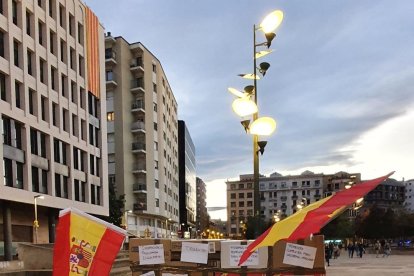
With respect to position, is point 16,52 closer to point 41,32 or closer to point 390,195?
point 41,32

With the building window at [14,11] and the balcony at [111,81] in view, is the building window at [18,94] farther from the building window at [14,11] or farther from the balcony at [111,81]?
the balcony at [111,81]

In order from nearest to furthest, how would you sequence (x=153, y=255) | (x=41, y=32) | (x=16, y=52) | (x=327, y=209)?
(x=327, y=209)
(x=153, y=255)
(x=16, y=52)
(x=41, y=32)

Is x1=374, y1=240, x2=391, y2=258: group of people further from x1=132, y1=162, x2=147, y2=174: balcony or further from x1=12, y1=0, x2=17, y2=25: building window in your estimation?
x1=12, y1=0, x2=17, y2=25: building window

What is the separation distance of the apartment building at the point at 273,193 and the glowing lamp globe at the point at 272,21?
508 ft

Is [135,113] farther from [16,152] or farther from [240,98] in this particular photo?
[240,98]

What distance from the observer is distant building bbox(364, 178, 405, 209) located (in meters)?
161

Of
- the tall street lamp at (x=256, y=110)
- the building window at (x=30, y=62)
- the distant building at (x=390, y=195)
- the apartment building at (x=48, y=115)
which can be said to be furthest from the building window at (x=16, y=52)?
the distant building at (x=390, y=195)

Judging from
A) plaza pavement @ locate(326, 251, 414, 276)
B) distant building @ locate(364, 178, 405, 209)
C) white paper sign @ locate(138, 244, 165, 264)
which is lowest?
distant building @ locate(364, 178, 405, 209)

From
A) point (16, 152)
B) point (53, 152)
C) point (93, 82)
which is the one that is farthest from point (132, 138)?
point (16, 152)

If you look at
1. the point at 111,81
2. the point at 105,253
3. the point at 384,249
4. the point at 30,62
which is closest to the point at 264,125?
the point at 105,253

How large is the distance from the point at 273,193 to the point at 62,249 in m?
172

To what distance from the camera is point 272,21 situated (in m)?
10.3

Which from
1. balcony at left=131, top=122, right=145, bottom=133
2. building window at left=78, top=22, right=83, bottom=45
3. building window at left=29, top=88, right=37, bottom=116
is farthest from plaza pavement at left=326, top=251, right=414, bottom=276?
balcony at left=131, top=122, right=145, bottom=133

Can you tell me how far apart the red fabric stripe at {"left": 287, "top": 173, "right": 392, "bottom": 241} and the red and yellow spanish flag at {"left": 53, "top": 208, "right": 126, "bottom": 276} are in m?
1.69
